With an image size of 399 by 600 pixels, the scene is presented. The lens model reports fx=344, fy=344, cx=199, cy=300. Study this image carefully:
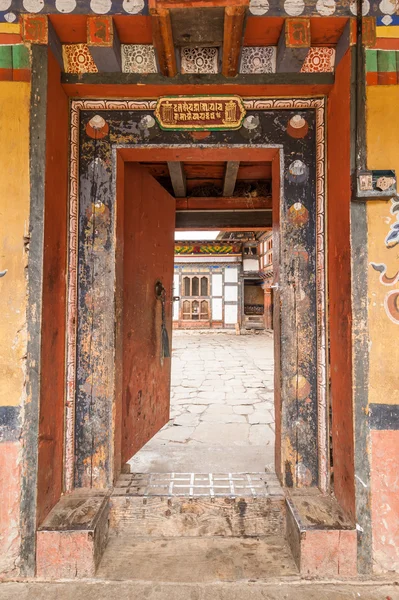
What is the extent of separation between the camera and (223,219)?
5.05 meters

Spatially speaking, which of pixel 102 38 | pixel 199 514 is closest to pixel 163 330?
pixel 199 514

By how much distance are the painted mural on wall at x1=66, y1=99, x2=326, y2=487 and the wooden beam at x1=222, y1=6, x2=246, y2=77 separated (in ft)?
0.85

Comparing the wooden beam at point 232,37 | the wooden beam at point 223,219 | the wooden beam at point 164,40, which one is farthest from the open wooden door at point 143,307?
the wooden beam at point 223,219

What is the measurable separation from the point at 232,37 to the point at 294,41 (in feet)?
1.17

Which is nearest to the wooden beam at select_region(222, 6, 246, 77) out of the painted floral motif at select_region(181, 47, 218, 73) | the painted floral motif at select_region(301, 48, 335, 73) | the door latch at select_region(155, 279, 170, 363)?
the painted floral motif at select_region(181, 47, 218, 73)

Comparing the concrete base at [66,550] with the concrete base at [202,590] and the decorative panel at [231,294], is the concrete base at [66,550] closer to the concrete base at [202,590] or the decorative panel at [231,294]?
the concrete base at [202,590]

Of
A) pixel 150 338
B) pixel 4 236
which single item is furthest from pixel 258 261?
pixel 4 236

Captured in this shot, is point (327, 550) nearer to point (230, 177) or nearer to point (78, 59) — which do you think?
point (230, 177)

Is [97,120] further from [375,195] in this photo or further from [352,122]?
[375,195]

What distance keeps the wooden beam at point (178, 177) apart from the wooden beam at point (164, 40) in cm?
94

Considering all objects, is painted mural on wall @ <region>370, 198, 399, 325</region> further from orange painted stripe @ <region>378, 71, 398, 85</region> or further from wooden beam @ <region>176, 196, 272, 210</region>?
wooden beam @ <region>176, 196, 272, 210</region>

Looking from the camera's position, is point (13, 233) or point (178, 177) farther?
point (178, 177)

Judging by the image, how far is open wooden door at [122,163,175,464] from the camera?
8.54 ft

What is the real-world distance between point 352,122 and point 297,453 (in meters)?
2.00
